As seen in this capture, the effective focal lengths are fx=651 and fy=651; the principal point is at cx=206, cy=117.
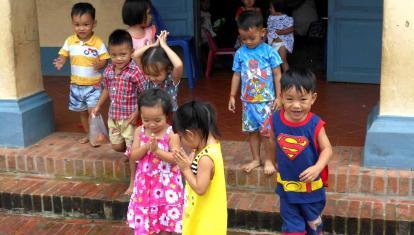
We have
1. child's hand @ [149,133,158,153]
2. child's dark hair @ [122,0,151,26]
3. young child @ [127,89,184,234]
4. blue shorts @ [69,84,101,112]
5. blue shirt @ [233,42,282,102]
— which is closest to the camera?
child's hand @ [149,133,158,153]

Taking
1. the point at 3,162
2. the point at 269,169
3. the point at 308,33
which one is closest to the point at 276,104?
the point at 269,169

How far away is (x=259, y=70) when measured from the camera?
15.4 ft

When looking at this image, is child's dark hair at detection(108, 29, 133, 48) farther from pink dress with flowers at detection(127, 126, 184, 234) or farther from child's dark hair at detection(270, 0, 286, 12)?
child's dark hair at detection(270, 0, 286, 12)

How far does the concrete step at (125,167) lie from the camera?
4.63 meters

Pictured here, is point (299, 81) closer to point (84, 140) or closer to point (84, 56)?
point (84, 56)

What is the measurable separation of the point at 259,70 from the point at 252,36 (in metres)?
0.25

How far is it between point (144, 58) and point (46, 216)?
166 centimetres

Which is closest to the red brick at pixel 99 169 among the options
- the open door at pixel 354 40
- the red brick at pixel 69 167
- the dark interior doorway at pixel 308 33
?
the red brick at pixel 69 167

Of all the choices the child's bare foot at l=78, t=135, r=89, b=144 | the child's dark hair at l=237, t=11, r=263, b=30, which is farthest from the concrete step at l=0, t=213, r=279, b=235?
the child's dark hair at l=237, t=11, r=263, b=30

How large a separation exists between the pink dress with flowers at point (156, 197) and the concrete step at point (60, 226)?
78cm

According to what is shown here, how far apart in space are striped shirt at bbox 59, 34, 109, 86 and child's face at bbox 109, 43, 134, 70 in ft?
2.50

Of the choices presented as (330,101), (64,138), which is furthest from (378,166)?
(64,138)

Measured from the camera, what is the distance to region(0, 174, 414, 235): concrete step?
439 cm

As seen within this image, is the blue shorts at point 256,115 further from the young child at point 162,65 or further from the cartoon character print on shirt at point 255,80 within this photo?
the young child at point 162,65
